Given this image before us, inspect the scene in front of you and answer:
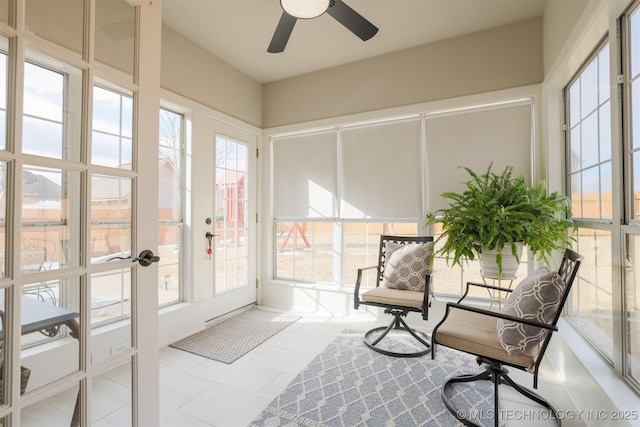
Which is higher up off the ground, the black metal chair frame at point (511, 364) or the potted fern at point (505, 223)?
the potted fern at point (505, 223)

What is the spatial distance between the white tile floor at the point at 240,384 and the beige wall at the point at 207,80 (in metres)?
2.46

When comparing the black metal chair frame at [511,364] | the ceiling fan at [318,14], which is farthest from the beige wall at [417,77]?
the black metal chair frame at [511,364]

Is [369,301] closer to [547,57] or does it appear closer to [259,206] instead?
[259,206]

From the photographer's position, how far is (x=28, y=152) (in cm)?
103

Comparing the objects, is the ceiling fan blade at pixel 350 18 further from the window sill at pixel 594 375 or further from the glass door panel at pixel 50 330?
the window sill at pixel 594 375

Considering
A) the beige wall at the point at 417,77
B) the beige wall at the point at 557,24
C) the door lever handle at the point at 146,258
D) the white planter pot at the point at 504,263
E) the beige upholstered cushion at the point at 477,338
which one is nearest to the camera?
the door lever handle at the point at 146,258

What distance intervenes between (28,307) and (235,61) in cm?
319

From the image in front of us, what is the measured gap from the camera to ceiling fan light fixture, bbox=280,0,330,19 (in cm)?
195

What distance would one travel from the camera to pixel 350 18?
209cm

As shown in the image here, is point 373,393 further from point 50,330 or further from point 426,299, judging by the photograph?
point 50,330

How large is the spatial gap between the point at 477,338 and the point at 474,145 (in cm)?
188

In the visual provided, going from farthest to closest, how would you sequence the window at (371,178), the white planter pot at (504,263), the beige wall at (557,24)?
the window at (371,178)
the white planter pot at (504,263)
the beige wall at (557,24)

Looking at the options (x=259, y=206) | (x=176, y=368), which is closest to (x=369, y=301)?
(x=176, y=368)

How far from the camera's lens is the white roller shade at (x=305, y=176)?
363 centimetres
